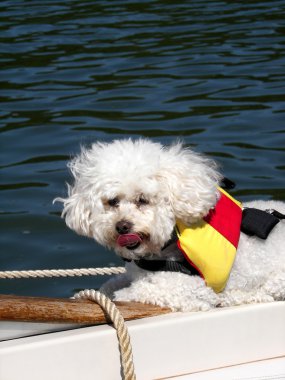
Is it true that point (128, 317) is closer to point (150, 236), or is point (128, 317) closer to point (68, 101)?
point (150, 236)

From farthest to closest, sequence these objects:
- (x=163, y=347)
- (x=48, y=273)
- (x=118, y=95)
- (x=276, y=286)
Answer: (x=118, y=95) → (x=48, y=273) → (x=276, y=286) → (x=163, y=347)

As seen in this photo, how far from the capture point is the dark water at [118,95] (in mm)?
7230

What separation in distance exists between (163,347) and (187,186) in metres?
0.70

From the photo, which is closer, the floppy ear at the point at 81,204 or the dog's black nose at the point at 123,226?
the dog's black nose at the point at 123,226

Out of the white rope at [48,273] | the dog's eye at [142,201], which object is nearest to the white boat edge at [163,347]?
the dog's eye at [142,201]

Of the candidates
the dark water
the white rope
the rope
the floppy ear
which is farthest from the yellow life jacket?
the dark water

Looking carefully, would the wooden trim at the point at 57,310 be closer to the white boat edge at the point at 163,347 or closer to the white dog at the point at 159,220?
the white boat edge at the point at 163,347

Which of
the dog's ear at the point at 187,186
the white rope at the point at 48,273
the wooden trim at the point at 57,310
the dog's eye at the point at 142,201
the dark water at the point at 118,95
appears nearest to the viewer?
the wooden trim at the point at 57,310

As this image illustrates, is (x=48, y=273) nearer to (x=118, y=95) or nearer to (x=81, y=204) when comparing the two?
(x=81, y=204)

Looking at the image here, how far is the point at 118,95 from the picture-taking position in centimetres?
1027

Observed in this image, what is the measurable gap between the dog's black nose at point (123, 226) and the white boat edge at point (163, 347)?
0.41 m

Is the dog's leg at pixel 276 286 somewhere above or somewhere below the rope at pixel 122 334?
below

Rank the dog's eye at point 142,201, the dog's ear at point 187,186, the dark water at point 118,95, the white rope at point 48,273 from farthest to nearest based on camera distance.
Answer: the dark water at point 118,95, the white rope at point 48,273, the dog's eye at point 142,201, the dog's ear at point 187,186

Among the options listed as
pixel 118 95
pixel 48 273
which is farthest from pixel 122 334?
pixel 118 95
